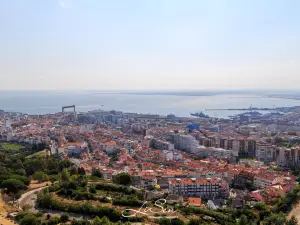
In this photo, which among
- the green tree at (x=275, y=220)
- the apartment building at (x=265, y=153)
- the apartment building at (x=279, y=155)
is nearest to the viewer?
the green tree at (x=275, y=220)

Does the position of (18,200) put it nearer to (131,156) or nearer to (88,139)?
(131,156)

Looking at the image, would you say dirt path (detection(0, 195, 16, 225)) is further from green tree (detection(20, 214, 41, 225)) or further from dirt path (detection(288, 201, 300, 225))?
dirt path (detection(288, 201, 300, 225))

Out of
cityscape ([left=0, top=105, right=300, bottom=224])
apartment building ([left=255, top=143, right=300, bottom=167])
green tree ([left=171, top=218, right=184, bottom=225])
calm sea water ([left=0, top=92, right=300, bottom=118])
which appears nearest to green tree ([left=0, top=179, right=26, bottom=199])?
cityscape ([left=0, top=105, right=300, bottom=224])

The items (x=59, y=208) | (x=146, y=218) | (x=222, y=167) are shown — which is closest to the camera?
(x=146, y=218)

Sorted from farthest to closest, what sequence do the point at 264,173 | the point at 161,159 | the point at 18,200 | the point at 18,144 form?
the point at 18,144 < the point at 161,159 < the point at 264,173 < the point at 18,200

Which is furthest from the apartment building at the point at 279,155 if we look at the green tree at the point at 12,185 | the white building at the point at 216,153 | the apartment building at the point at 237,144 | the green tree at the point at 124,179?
the green tree at the point at 12,185

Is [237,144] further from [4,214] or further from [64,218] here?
[4,214]

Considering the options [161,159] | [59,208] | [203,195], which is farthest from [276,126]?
[59,208]

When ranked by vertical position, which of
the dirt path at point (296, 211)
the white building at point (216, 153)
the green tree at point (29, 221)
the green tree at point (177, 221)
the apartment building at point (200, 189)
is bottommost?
the white building at point (216, 153)

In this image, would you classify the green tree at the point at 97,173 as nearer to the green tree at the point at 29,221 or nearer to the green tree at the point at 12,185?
the green tree at the point at 12,185

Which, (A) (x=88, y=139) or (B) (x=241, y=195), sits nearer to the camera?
(B) (x=241, y=195)

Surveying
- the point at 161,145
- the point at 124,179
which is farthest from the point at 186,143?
the point at 124,179
